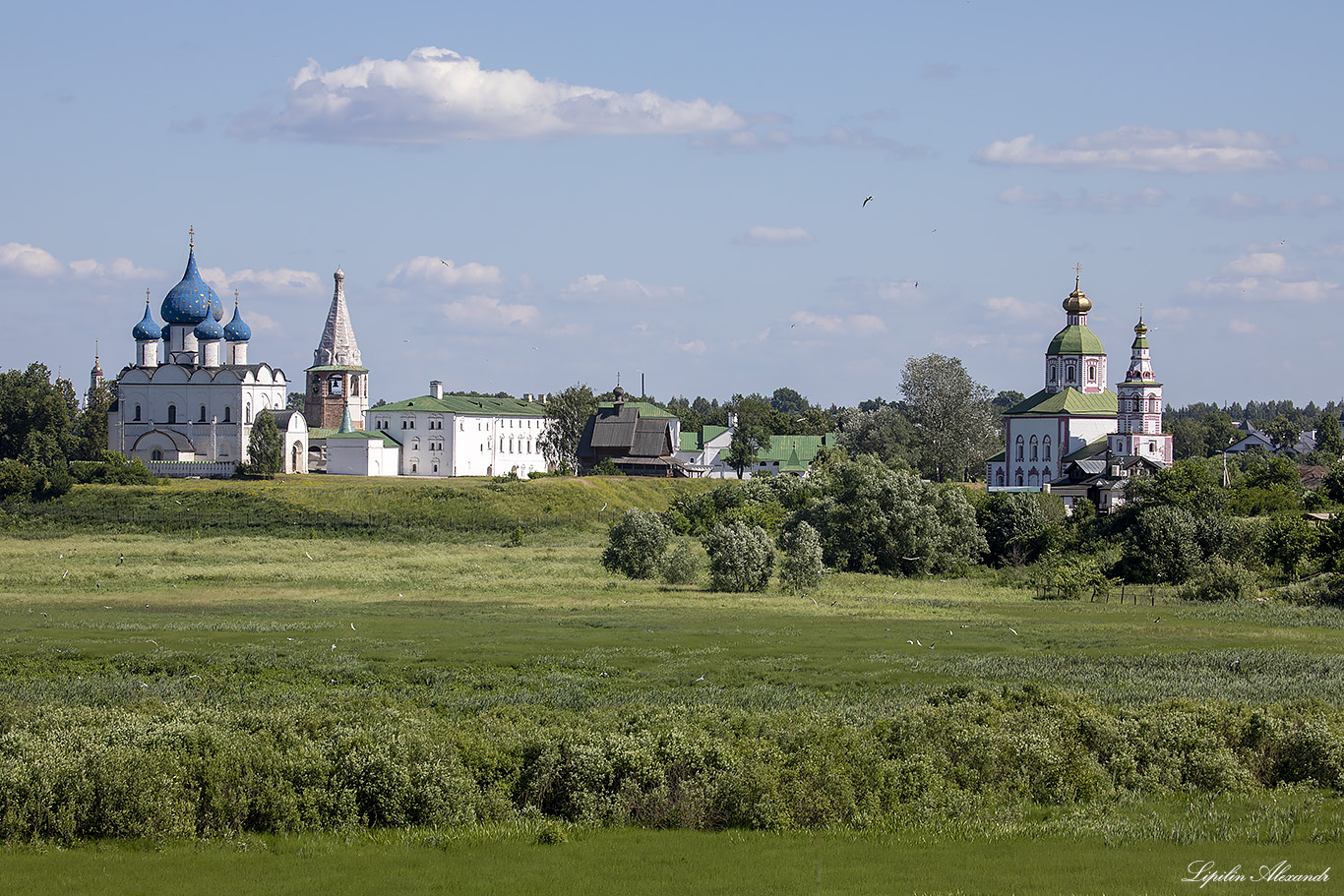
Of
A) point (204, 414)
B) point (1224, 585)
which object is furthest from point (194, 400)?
point (1224, 585)

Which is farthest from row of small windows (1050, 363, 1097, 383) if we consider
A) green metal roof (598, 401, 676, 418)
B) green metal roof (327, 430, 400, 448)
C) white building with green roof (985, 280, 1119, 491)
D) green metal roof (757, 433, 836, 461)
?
green metal roof (327, 430, 400, 448)

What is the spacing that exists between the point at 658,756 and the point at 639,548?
3272cm

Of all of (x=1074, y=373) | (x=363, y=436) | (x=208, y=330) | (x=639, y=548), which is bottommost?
(x=639, y=548)

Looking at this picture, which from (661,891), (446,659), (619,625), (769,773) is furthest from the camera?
(619,625)

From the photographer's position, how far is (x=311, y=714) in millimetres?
21000

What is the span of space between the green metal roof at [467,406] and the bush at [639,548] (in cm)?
5642

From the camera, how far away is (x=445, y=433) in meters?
106

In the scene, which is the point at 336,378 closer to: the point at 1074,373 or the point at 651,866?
the point at 1074,373

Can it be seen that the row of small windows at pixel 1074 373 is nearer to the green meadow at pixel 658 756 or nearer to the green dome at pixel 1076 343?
the green dome at pixel 1076 343

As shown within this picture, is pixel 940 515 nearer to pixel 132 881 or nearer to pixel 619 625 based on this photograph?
pixel 619 625

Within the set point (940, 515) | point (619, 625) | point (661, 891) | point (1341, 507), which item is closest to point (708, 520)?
point (940, 515)

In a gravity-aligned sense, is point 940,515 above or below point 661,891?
above

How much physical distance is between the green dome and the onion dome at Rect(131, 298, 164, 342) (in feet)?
207

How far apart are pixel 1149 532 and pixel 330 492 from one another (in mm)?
45762
